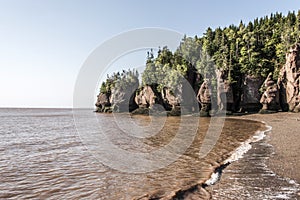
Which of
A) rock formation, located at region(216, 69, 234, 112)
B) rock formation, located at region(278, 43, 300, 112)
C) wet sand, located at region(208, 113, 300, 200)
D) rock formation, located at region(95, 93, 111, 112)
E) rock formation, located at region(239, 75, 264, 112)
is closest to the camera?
wet sand, located at region(208, 113, 300, 200)

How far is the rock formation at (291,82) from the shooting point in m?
41.6

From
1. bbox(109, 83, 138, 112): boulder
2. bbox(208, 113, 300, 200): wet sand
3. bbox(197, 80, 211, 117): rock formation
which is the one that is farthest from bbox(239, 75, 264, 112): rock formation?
bbox(208, 113, 300, 200): wet sand

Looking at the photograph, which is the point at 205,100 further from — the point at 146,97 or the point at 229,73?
the point at 146,97

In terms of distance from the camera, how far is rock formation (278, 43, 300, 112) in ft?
137

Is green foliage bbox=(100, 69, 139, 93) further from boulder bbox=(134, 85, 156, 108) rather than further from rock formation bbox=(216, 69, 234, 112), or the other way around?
rock formation bbox=(216, 69, 234, 112)

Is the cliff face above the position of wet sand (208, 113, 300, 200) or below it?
above

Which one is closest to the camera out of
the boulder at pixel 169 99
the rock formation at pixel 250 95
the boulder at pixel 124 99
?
the rock formation at pixel 250 95

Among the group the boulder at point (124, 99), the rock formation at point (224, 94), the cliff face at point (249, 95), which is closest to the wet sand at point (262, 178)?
the cliff face at point (249, 95)

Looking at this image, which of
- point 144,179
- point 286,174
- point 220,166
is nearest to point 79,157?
point 144,179

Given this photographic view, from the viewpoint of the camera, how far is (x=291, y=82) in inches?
1687

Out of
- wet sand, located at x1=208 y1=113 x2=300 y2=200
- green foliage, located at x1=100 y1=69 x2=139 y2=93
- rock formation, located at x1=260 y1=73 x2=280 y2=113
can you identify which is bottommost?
wet sand, located at x1=208 y1=113 x2=300 y2=200

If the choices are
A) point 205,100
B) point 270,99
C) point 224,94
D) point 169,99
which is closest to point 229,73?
point 224,94

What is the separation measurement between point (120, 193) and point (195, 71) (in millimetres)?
51806

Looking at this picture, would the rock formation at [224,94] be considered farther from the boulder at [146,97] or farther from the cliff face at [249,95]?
the boulder at [146,97]
